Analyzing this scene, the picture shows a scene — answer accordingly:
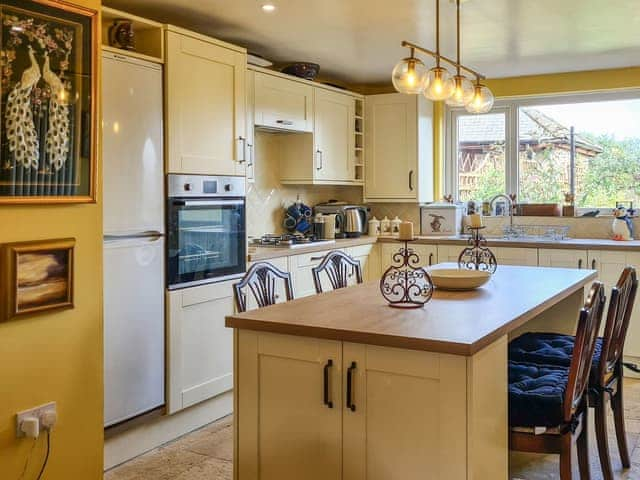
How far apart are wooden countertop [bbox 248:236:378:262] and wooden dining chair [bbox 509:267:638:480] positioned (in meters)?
1.65

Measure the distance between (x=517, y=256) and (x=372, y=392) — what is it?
3339mm

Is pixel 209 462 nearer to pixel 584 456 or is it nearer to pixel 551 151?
pixel 584 456

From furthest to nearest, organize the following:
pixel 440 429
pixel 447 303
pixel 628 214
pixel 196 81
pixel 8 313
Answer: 1. pixel 628 214
2. pixel 196 81
3. pixel 447 303
4. pixel 8 313
5. pixel 440 429

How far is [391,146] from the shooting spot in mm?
5723

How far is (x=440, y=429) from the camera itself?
1.99 m

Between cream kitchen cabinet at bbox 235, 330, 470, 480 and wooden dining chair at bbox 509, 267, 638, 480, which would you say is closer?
cream kitchen cabinet at bbox 235, 330, 470, 480

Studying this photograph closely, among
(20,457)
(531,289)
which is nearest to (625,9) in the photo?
(531,289)

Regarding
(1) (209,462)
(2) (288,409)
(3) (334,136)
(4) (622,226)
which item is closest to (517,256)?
(4) (622,226)

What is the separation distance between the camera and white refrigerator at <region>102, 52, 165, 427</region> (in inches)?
122

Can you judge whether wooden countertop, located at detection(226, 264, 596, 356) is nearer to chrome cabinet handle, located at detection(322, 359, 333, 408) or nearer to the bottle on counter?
chrome cabinet handle, located at detection(322, 359, 333, 408)

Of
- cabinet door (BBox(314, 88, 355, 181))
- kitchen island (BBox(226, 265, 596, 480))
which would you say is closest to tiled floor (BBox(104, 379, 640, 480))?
kitchen island (BBox(226, 265, 596, 480))

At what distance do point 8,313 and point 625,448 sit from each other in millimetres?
2737

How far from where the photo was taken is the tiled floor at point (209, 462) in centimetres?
314

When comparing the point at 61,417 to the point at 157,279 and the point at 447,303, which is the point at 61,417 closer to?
the point at 157,279
